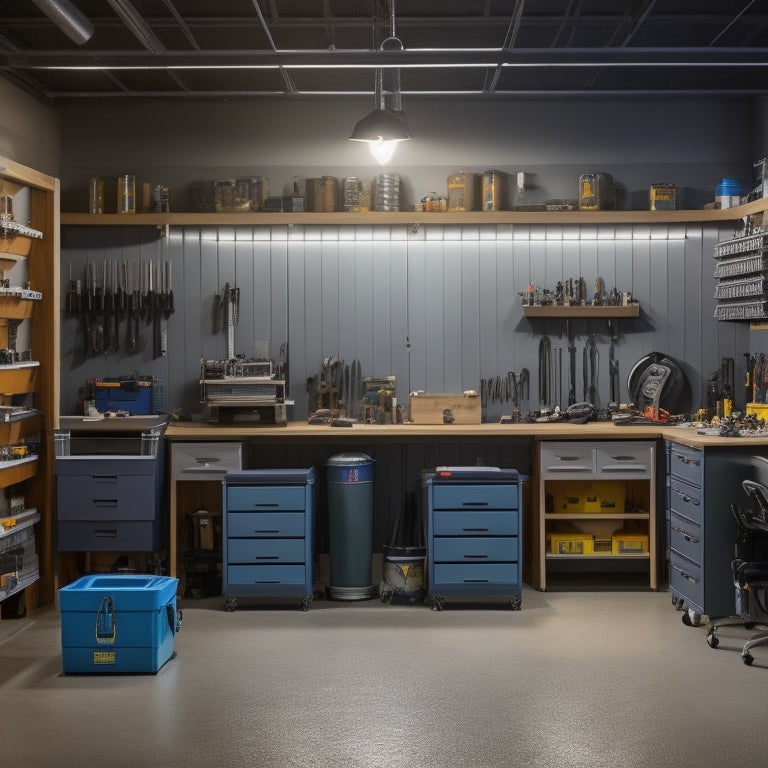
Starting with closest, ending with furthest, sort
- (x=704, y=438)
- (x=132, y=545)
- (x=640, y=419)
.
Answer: (x=704, y=438)
(x=132, y=545)
(x=640, y=419)

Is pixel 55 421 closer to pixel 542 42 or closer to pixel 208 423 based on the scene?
pixel 208 423

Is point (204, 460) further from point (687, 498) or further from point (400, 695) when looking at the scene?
point (687, 498)

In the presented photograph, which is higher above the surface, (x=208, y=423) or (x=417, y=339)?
(x=417, y=339)

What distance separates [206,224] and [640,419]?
3181mm

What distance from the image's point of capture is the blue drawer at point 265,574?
631 cm

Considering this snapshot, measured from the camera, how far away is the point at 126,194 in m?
7.30

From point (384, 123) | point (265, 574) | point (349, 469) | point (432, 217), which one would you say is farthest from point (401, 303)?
point (265, 574)

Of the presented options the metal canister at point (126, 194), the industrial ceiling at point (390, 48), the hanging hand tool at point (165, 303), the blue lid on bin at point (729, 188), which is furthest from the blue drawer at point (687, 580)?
the metal canister at point (126, 194)

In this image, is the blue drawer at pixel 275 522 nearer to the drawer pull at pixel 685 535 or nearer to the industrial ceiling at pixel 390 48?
the drawer pull at pixel 685 535

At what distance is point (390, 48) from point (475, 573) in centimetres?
302

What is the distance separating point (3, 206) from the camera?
235 inches

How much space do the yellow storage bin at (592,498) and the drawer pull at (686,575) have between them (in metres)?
Result: 0.82

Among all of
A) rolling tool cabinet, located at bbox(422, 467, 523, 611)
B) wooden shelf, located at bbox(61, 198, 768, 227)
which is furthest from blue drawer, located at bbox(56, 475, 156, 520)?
wooden shelf, located at bbox(61, 198, 768, 227)

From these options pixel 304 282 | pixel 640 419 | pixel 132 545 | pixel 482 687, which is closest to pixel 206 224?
pixel 304 282
